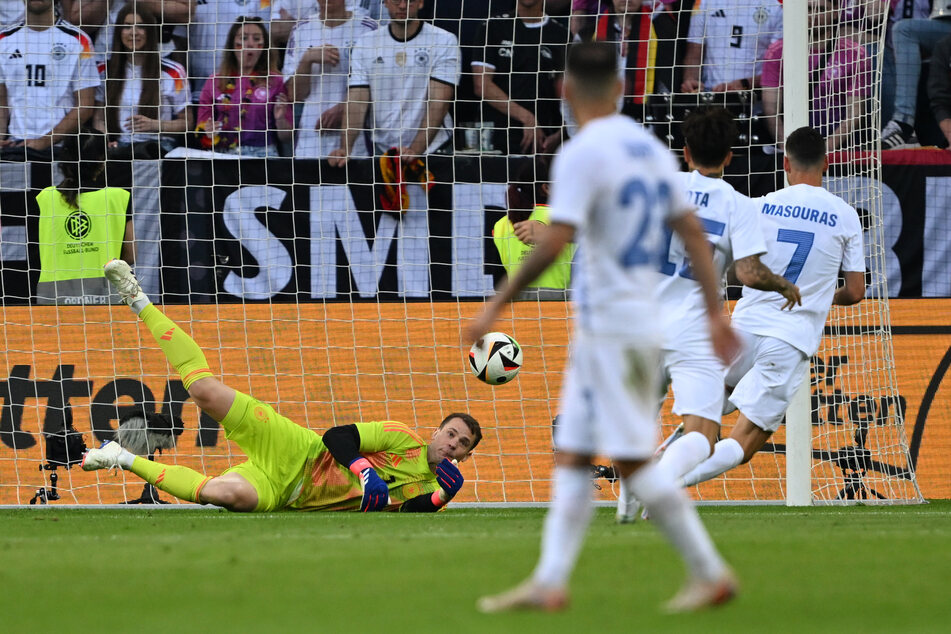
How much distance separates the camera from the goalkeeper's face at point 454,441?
7.95 meters

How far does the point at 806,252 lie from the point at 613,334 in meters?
4.13

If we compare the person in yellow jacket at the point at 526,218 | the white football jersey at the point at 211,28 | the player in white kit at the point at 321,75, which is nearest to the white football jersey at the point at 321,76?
the player in white kit at the point at 321,75

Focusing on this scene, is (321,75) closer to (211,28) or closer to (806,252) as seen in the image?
(211,28)

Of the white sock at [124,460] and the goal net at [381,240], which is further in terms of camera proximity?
the goal net at [381,240]

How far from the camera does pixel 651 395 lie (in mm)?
3316

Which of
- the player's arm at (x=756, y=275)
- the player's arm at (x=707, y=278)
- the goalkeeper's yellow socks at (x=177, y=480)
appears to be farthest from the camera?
the goalkeeper's yellow socks at (x=177, y=480)

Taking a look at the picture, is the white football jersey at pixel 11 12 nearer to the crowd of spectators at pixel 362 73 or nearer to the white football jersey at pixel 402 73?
the crowd of spectators at pixel 362 73

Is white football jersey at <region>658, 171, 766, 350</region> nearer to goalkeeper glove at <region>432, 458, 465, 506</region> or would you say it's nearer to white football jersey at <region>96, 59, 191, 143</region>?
goalkeeper glove at <region>432, 458, 465, 506</region>

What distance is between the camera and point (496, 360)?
8031 mm

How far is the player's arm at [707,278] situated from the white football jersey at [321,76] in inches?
316

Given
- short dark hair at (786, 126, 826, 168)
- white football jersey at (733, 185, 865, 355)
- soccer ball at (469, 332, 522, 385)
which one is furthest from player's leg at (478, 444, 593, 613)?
soccer ball at (469, 332, 522, 385)

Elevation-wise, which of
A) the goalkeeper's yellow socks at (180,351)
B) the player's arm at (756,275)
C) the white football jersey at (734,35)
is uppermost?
the white football jersey at (734,35)

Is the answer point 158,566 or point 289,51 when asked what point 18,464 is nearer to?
point 289,51

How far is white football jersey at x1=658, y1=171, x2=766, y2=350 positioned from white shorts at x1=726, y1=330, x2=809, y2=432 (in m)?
1.00
